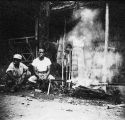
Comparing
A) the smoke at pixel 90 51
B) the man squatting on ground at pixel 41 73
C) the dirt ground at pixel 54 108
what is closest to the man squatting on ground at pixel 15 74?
the man squatting on ground at pixel 41 73

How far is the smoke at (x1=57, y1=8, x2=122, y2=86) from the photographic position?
38.9ft

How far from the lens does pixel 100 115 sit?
716cm

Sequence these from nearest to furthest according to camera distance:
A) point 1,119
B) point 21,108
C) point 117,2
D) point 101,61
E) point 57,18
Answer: point 1,119 → point 21,108 → point 117,2 → point 101,61 → point 57,18

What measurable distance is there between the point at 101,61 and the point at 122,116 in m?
5.15

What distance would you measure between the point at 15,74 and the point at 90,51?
3359mm

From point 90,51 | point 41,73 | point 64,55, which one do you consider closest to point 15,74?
point 41,73

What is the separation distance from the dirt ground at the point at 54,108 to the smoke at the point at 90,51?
8.35ft

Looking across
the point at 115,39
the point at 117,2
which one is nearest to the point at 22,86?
the point at 115,39

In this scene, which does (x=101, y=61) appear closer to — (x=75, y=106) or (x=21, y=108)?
(x=75, y=106)

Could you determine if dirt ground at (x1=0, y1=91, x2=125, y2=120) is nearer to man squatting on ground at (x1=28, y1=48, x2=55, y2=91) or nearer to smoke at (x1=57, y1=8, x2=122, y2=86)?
man squatting on ground at (x1=28, y1=48, x2=55, y2=91)

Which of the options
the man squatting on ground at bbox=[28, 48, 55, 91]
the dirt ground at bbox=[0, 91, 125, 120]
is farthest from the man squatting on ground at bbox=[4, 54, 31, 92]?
the dirt ground at bbox=[0, 91, 125, 120]

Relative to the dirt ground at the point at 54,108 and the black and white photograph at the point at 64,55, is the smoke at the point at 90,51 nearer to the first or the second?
the black and white photograph at the point at 64,55

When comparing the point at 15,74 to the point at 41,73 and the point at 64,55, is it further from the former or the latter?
the point at 64,55

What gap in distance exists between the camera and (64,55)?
13172 mm
